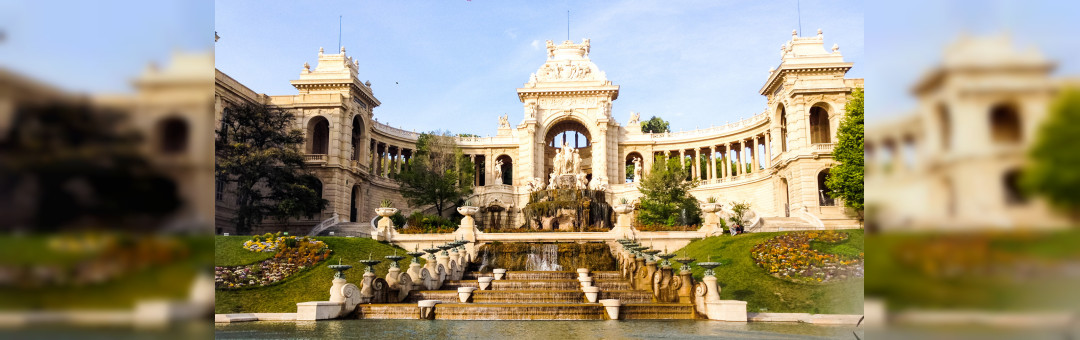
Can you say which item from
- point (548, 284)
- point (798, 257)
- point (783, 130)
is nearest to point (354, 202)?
point (783, 130)

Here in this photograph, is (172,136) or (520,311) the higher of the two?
(172,136)

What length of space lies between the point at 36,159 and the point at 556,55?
71.9 meters

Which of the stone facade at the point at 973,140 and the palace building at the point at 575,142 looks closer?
the stone facade at the point at 973,140

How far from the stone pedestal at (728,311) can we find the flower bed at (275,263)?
52.7 ft

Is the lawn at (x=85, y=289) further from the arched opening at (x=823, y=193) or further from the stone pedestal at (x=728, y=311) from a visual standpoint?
the arched opening at (x=823, y=193)

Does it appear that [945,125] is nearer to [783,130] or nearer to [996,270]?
[996,270]

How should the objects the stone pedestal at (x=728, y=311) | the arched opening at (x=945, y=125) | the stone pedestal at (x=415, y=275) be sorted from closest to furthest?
the arched opening at (x=945, y=125) < the stone pedestal at (x=728, y=311) < the stone pedestal at (x=415, y=275)

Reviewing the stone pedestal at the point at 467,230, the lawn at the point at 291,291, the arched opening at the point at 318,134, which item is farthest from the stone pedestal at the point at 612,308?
the arched opening at the point at 318,134

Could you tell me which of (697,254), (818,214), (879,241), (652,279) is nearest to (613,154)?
(818,214)

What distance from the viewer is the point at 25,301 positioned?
2.05 meters

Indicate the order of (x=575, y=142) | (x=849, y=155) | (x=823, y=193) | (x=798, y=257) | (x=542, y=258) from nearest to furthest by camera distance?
1. (x=798, y=257)
2. (x=542, y=258)
3. (x=849, y=155)
4. (x=823, y=193)
5. (x=575, y=142)

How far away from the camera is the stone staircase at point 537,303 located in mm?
15867

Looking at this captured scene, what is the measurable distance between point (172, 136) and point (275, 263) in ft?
82.7

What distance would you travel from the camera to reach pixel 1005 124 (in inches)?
83.7
